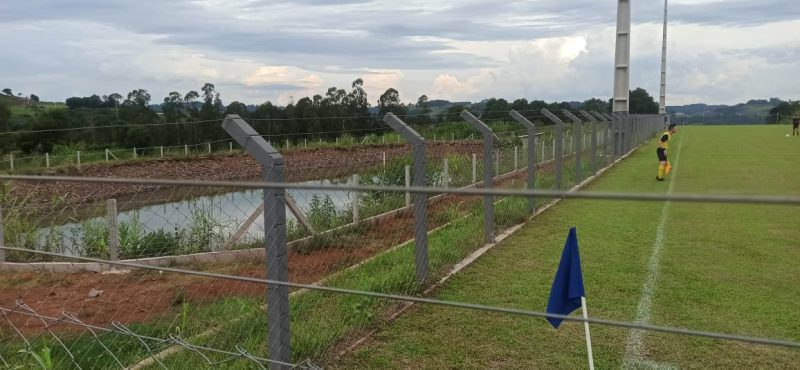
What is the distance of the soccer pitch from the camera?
4.50m

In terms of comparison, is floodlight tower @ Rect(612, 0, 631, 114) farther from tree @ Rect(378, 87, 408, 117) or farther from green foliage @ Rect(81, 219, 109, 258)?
green foliage @ Rect(81, 219, 109, 258)

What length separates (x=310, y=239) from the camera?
7750 mm

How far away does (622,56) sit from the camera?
25.0 m

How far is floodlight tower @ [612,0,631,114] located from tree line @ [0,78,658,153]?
2570mm

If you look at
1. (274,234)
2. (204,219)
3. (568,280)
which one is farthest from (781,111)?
(274,234)

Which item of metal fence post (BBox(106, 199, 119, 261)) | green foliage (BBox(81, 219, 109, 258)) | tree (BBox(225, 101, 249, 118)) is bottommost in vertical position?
green foliage (BBox(81, 219, 109, 258))

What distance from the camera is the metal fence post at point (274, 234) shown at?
3727mm

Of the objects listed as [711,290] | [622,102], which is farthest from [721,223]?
[622,102]

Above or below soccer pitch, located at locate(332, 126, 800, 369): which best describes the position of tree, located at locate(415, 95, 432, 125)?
above

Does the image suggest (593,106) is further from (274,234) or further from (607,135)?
(274,234)

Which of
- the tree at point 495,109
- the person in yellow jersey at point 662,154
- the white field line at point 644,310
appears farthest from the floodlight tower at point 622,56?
the white field line at point 644,310

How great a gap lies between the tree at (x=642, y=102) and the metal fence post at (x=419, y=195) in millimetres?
103571

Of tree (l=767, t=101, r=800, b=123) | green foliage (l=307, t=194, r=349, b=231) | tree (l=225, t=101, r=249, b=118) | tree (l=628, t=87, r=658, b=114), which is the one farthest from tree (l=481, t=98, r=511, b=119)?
tree (l=628, t=87, r=658, b=114)

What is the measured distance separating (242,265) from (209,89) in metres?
7.19
